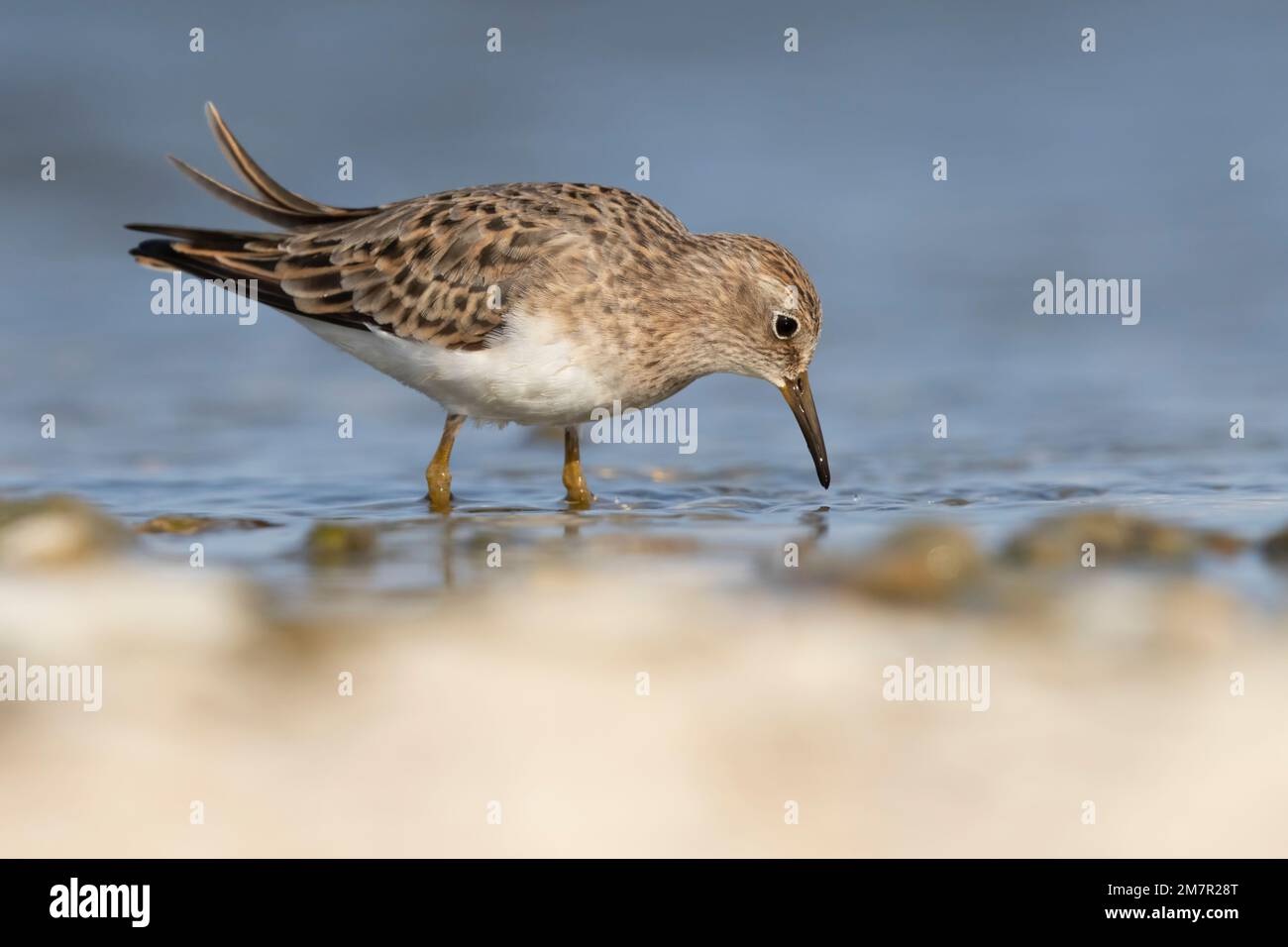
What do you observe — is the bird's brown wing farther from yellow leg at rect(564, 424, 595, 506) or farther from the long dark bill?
the long dark bill

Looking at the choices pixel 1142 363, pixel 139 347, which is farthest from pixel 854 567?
pixel 139 347

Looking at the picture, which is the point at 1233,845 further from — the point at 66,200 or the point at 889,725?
the point at 66,200

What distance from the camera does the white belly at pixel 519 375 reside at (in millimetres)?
7980

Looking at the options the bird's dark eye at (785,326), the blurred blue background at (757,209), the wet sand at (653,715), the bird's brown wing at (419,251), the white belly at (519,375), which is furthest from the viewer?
the blurred blue background at (757,209)

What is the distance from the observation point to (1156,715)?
17.0 feet

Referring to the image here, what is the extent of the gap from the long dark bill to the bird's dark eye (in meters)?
0.30

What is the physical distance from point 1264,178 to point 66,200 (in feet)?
37.2

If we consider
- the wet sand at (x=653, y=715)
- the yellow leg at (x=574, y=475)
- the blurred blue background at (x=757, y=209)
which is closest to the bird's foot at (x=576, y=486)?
the yellow leg at (x=574, y=475)

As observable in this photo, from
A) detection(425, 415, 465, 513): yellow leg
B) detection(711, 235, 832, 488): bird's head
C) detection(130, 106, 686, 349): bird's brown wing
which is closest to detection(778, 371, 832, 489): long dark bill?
detection(711, 235, 832, 488): bird's head

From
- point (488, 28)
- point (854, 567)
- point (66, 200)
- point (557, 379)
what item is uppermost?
point (488, 28)

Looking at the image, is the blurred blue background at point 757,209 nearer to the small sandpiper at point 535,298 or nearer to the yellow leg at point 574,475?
the yellow leg at point 574,475

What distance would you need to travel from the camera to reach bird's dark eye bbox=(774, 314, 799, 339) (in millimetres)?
8367

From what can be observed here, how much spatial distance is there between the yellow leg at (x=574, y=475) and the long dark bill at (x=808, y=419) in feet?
3.88

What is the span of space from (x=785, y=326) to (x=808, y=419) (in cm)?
55
